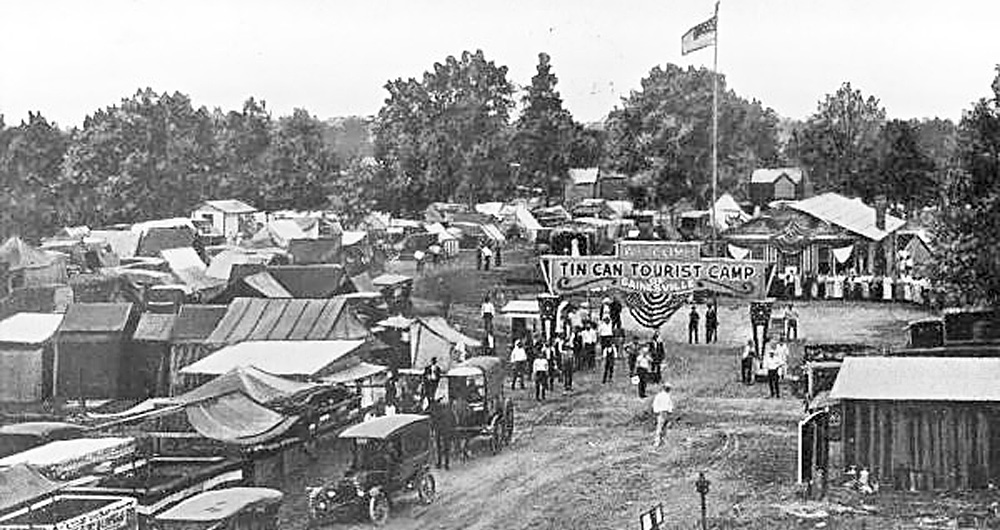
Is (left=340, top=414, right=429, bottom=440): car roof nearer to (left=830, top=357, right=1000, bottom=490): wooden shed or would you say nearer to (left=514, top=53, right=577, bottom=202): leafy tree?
(left=830, top=357, right=1000, bottom=490): wooden shed

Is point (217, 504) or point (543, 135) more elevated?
point (543, 135)

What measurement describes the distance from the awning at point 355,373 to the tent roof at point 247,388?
1607mm

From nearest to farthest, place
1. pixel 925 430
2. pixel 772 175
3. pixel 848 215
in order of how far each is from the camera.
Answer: pixel 925 430, pixel 848 215, pixel 772 175

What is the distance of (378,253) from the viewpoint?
119ft

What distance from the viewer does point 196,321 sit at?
755 inches

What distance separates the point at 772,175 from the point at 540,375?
41835 mm

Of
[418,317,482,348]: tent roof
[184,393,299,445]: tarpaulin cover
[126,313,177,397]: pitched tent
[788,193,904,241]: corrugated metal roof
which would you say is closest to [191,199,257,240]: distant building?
[788,193,904,241]: corrugated metal roof

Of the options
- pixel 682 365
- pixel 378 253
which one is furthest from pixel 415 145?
pixel 682 365

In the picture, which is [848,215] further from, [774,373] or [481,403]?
[481,403]

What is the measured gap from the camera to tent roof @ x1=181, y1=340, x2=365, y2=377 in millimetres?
16547

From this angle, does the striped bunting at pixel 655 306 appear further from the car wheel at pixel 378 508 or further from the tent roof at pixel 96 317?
the car wheel at pixel 378 508

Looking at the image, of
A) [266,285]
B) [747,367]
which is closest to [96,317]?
[266,285]

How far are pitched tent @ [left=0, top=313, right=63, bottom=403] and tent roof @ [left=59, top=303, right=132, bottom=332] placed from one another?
27 cm

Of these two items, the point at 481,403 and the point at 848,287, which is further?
the point at 848,287
